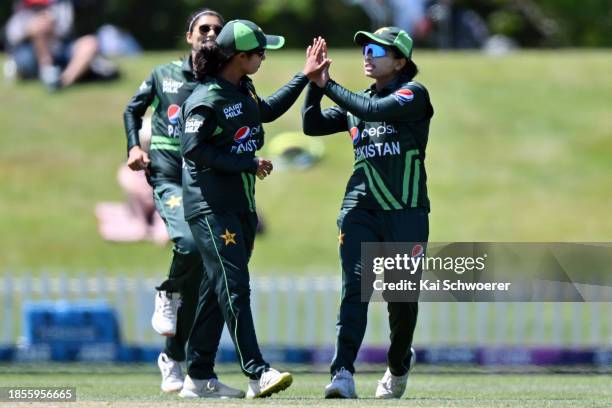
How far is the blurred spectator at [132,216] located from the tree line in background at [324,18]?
12.4 metres

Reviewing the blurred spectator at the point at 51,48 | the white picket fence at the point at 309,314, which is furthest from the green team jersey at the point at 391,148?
the blurred spectator at the point at 51,48

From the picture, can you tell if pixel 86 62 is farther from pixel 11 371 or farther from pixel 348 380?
pixel 348 380

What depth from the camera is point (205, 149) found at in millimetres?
8148

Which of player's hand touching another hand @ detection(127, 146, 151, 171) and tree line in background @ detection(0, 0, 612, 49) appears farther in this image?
tree line in background @ detection(0, 0, 612, 49)

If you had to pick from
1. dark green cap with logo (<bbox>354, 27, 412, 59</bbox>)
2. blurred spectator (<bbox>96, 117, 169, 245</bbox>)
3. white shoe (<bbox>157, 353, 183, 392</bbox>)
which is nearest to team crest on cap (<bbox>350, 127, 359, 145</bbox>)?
dark green cap with logo (<bbox>354, 27, 412, 59</bbox>)

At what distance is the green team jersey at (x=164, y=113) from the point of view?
958 centimetres

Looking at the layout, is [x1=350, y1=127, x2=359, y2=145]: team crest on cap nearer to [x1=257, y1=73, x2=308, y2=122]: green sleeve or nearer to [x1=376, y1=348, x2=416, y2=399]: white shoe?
[x1=257, y1=73, x2=308, y2=122]: green sleeve

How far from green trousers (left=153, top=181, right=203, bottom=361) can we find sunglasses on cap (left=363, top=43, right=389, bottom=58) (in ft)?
5.29

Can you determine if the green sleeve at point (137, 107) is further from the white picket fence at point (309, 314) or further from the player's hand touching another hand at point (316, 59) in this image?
the white picket fence at point (309, 314)

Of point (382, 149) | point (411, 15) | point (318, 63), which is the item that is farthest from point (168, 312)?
point (411, 15)

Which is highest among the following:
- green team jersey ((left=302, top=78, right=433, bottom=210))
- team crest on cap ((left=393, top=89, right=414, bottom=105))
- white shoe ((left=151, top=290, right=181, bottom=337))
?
team crest on cap ((left=393, top=89, right=414, bottom=105))

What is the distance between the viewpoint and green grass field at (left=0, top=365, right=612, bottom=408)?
7922 millimetres

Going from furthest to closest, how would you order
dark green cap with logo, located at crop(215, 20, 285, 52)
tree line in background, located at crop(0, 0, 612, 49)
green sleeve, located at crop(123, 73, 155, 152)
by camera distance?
tree line in background, located at crop(0, 0, 612, 49), green sleeve, located at crop(123, 73, 155, 152), dark green cap with logo, located at crop(215, 20, 285, 52)

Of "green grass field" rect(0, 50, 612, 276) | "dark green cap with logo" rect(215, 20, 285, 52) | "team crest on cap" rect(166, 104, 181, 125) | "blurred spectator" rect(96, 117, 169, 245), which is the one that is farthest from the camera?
"green grass field" rect(0, 50, 612, 276)
